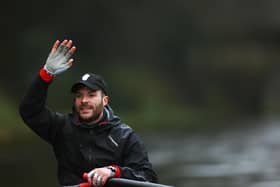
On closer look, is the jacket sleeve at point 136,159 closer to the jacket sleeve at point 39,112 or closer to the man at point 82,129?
the man at point 82,129

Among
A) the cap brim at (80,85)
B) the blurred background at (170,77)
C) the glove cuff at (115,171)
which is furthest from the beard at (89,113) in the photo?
the blurred background at (170,77)

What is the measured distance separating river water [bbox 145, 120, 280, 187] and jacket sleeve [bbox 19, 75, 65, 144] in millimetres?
9134

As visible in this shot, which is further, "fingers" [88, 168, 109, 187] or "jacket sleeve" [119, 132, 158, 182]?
"jacket sleeve" [119, 132, 158, 182]

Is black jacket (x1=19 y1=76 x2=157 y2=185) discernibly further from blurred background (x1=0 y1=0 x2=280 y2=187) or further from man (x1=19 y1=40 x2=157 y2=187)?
blurred background (x1=0 y1=0 x2=280 y2=187)

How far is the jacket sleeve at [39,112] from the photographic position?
606 cm

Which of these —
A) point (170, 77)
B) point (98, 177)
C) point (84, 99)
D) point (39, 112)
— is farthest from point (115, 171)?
point (170, 77)

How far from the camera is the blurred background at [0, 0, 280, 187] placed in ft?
65.7

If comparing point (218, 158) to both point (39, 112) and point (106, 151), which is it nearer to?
point (106, 151)

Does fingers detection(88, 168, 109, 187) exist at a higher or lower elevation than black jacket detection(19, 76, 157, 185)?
lower

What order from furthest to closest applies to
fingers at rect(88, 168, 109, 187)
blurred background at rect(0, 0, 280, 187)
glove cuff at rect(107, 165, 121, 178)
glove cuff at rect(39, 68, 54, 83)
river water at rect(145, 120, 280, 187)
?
blurred background at rect(0, 0, 280, 187), river water at rect(145, 120, 280, 187), glove cuff at rect(39, 68, 54, 83), glove cuff at rect(107, 165, 121, 178), fingers at rect(88, 168, 109, 187)

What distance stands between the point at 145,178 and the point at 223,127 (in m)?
28.7

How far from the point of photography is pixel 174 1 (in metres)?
42.2

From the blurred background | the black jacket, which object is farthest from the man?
the blurred background

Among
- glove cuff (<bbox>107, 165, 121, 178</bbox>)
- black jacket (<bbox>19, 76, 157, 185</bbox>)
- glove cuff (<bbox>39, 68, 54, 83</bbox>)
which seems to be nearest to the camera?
glove cuff (<bbox>107, 165, 121, 178</bbox>)
